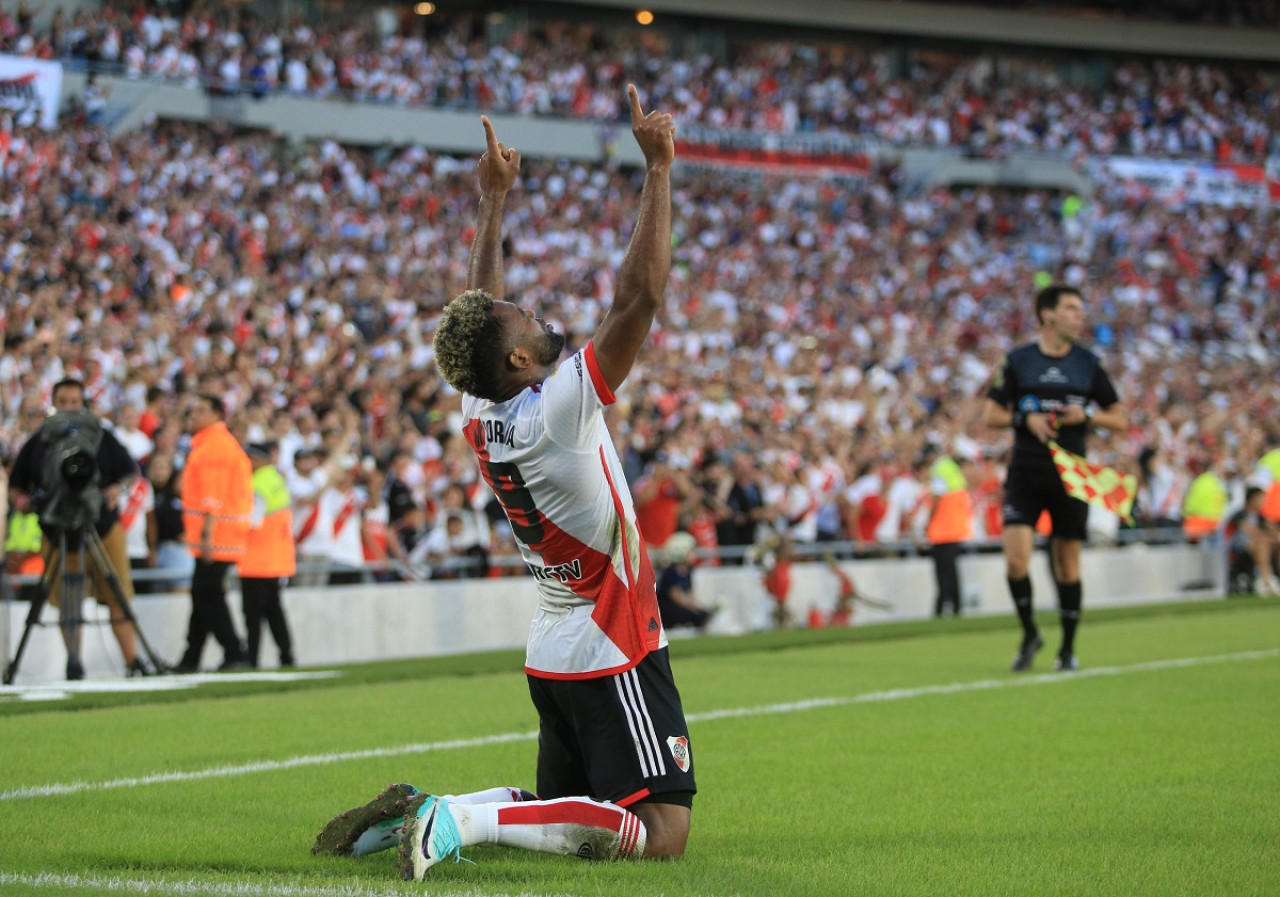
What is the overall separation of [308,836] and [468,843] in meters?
0.88

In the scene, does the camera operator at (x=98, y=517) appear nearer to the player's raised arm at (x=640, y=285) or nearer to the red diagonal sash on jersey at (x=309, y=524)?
the red diagonal sash on jersey at (x=309, y=524)

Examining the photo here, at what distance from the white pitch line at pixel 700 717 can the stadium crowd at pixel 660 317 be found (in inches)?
253

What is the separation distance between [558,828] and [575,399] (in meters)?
1.23

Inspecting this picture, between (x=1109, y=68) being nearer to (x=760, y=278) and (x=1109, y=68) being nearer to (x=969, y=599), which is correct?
(x=760, y=278)

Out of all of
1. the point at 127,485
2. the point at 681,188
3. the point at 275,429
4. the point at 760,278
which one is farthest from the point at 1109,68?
the point at 127,485

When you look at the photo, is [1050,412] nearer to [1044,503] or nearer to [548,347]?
[1044,503]

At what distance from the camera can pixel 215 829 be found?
522 centimetres

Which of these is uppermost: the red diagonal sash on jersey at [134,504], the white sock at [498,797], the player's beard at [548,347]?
the player's beard at [548,347]

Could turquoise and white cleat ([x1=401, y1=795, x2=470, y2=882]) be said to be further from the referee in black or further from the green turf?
the referee in black

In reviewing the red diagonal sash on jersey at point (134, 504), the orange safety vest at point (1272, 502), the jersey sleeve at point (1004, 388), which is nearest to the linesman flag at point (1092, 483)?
the jersey sleeve at point (1004, 388)

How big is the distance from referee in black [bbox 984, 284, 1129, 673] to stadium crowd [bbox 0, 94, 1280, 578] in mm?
6364

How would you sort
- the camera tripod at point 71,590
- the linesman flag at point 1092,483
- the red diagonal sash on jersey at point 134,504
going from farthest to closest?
the red diagonal sash on jersey at point 134,504
the camera tripod at point 71,590
the linesman flag at point 1092,483

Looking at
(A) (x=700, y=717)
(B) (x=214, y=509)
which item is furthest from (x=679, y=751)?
(B) (x=214, y=509)

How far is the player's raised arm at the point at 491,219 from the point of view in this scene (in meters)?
5.42
